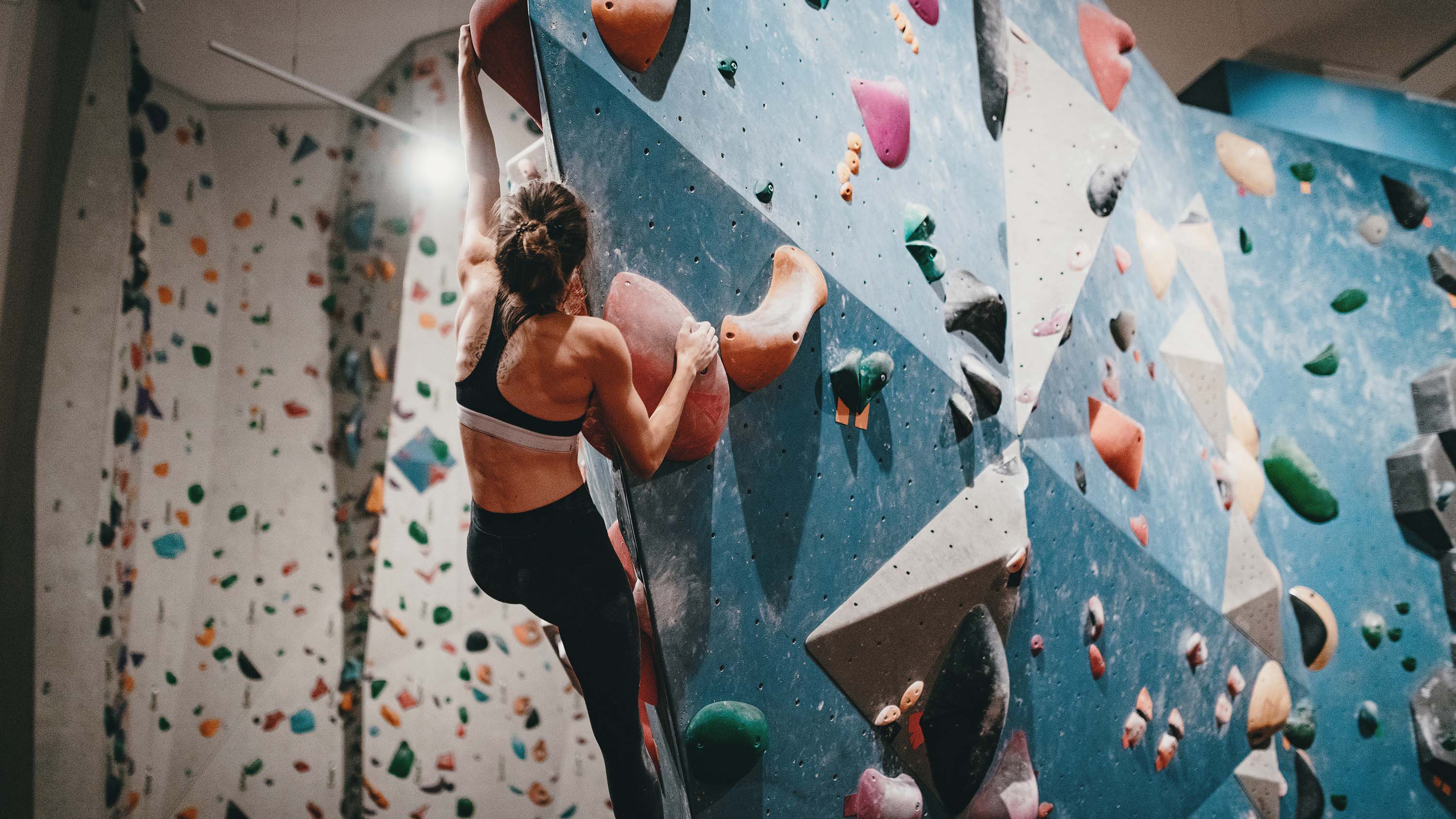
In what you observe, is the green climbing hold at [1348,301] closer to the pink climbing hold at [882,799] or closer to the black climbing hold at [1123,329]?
the black climbing hold at [1123,329]

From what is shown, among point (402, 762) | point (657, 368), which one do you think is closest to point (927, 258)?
point (657, 368)

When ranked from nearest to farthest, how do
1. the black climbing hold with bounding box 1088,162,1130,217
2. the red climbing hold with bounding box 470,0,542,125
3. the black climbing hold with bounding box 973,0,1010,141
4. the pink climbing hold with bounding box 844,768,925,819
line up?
the red climbing hold with bounding box 470,0,542,125 < the pink climbing hold with bounding box 844,768,925,819 < the black climbing hold with bounding box 973,0,1010,141 < the black climbing hold with bounding box 1088,162,1130,217

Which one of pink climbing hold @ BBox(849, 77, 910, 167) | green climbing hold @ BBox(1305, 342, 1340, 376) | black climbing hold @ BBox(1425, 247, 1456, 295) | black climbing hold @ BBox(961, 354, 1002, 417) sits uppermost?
pink climbing hold @ BBox(849, 77, 910, 167)

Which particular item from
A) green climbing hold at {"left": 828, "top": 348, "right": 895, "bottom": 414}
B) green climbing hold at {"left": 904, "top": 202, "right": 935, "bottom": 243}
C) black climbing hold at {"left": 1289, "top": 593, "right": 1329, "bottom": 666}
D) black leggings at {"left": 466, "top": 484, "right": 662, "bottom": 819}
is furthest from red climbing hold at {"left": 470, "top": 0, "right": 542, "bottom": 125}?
black climbing hold at {"left": 1289, "top": 593, "right": 1329, "bottom": 666}

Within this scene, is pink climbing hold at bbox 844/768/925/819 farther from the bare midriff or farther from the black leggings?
the bare midriff

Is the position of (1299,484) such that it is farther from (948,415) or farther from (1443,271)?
(948,415)

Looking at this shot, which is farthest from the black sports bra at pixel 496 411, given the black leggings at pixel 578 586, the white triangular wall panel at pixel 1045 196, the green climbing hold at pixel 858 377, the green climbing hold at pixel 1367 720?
the green climbing hold at pixel 1367 720

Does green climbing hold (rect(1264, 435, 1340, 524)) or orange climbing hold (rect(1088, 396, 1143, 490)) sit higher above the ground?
orange climbing hold (rect(1088, 396, 1143, 490))

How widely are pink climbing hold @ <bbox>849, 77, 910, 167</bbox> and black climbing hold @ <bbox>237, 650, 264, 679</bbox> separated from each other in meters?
2.83

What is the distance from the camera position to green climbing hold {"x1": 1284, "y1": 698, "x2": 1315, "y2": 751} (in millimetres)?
2830

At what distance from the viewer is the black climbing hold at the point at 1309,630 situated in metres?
2.93

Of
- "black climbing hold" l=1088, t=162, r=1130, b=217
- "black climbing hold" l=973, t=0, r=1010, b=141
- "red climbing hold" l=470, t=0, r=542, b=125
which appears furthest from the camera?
A: "black climbing hold" l=1088, t=162, r=1130, b=217

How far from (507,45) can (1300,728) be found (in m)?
3.27

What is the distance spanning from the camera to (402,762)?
3.13 m
